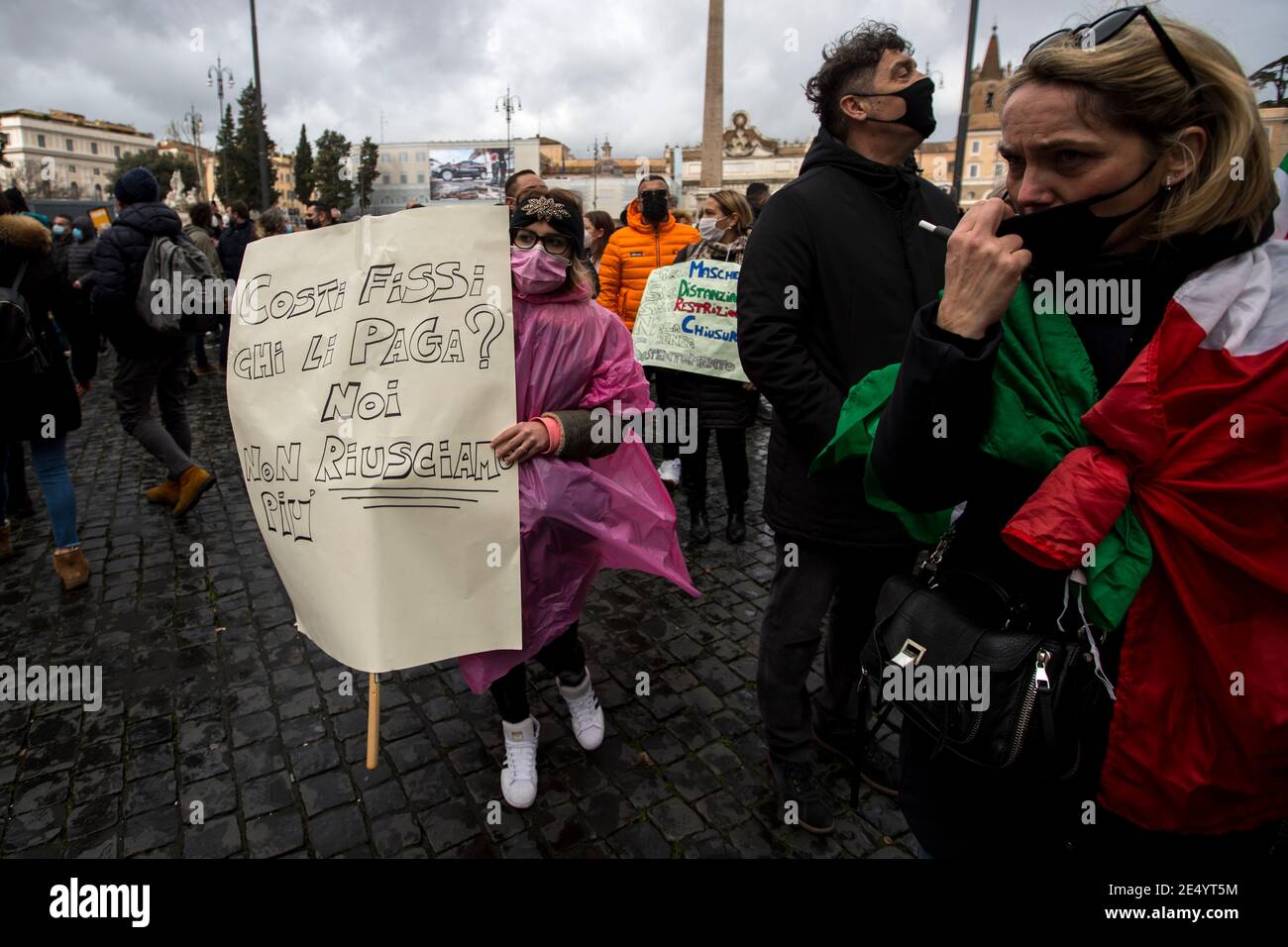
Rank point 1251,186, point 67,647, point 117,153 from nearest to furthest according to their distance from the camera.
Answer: point 1251,186 < point 67,647 < point 117,153

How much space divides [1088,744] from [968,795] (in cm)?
27

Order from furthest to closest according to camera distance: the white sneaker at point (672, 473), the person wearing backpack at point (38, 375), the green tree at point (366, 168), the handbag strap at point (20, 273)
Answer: the green tree at point (366, 168) → the white sneaker at point (672, 473) → the handbag strap at point (20, 273) → the person wearing backpack at point (38, 375)

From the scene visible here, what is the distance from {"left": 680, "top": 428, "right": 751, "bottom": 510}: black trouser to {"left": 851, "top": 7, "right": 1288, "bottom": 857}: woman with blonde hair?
3.68 metres

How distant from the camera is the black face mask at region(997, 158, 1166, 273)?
120 cm

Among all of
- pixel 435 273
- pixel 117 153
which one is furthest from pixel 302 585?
pixel 117 153

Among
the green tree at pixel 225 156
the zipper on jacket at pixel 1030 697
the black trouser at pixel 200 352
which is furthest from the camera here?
the green tree at pixel 225 156

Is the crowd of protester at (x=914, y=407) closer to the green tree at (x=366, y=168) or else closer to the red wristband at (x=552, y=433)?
the red wristband at (x=552, y=433)

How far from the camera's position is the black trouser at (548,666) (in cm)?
266

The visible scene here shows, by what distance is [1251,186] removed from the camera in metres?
1.12

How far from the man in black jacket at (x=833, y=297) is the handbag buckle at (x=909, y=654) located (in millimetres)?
900

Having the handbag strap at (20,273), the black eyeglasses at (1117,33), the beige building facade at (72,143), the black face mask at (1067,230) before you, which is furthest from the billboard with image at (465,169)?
the black face mask at (1067,230)

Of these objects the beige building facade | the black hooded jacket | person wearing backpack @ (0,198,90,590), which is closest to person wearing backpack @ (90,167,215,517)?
person wearing backpack @ (0,198,90,590)
